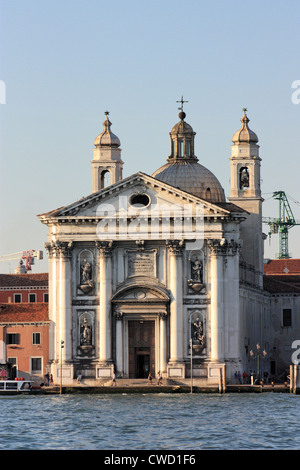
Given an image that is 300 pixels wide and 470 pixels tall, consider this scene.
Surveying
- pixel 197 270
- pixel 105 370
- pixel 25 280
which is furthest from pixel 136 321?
pixel 25 280

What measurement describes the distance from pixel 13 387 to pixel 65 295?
6.47 m

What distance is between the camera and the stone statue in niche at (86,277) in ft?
295

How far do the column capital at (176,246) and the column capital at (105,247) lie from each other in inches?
112

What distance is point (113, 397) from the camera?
83188 mm

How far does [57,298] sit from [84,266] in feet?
7.17

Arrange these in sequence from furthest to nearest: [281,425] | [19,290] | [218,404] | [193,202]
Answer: [19,290]
[193,202]
[218,404]
[281,425]

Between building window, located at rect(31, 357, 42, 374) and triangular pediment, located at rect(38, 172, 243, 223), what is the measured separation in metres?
7.25

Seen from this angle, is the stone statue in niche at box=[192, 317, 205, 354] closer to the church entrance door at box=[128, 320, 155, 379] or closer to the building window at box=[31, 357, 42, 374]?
the church entrance door at box=[128, 320, 155, 379]

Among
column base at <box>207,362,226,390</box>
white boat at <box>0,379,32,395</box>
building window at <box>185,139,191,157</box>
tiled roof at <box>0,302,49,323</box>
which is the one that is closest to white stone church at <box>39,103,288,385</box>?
column base at <box>207,362,226,390</box>

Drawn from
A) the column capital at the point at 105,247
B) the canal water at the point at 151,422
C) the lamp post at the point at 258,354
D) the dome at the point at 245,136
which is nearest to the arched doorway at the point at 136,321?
the column capital at the point at 105,247

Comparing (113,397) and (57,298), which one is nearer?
(113,397)
